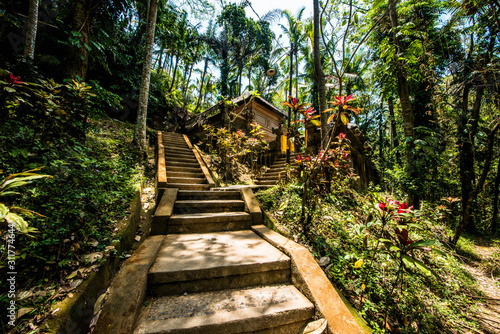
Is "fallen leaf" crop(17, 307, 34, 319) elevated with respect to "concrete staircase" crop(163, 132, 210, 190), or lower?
lower

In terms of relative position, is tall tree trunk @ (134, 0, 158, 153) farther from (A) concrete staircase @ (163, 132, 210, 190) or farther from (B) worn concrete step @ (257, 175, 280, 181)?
(B) worn concrete step @ (257, 175, 280, 181)

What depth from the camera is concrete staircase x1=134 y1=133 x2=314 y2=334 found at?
1.43 metres

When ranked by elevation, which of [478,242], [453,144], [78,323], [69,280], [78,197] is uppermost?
[453,144]

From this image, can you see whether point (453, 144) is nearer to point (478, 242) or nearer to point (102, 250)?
point (478, 242)

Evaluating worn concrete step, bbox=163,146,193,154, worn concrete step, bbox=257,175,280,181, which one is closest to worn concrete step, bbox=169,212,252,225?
worn concrete step, bbox=257,175,280,181

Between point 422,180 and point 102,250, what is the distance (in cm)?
739

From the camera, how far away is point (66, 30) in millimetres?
4418

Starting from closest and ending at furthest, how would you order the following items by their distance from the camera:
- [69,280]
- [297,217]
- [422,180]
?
[69,280] → [297,217] → [422,180]

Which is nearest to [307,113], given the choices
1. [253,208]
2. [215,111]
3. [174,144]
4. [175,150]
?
[253,208]

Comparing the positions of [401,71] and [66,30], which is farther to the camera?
[401,71]

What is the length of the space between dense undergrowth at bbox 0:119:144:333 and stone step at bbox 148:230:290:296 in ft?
2.26

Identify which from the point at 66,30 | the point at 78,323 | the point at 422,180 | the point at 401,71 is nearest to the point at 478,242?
the point at 422,180

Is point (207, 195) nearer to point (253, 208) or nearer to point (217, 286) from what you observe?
point (253, 208)

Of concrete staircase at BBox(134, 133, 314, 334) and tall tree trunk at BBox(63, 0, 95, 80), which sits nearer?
concrete staircase at BBox(134, 133, 314, 334)
